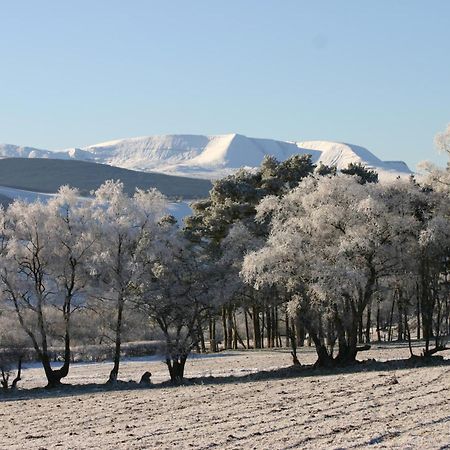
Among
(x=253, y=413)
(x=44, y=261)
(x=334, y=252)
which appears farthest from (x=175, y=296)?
(x=253, y=413)

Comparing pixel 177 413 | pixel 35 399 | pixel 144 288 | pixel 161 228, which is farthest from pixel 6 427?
pixel 161 228

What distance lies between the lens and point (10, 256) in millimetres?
39531

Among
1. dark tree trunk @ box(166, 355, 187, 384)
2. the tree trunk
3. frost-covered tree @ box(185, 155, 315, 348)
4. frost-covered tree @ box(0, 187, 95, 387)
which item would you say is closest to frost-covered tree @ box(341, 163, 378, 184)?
frost-covered tree @ box(185, 155, 315, 348)

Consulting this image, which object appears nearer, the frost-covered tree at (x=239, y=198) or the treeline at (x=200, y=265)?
the treeline at (x=200, y=265)

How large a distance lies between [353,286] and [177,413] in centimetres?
1280

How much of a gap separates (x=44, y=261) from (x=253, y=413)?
806 inches

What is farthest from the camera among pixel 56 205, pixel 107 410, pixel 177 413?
pixel 56 205

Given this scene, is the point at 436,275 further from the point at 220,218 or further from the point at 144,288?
the point at 220,218

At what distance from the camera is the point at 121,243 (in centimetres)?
4006

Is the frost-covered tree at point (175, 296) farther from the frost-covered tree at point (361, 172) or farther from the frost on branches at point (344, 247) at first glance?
the frost-covered tree at point (361, 172)

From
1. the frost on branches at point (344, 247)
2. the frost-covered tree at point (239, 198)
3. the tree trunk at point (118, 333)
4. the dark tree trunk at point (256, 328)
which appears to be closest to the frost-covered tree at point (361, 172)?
the frost-covered tree at point (239, 198)

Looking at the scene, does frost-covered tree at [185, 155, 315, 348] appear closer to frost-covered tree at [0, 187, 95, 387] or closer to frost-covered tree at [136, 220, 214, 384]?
frost-covered tree at [136, 220, 214, 384]

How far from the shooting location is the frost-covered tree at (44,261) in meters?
39.8

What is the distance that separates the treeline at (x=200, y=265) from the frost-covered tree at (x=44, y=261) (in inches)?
2.5
